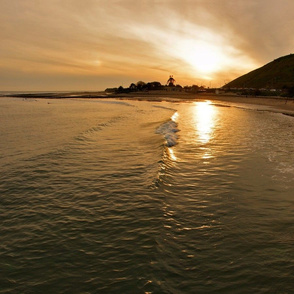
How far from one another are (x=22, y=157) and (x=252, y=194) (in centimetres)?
1437

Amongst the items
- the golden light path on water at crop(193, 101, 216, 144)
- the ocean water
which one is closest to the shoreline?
the golden light path on water at crop(193, 101, 216, 144)

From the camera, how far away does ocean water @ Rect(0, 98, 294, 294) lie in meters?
5.74

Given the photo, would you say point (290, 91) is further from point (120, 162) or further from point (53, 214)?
point (53, 214)

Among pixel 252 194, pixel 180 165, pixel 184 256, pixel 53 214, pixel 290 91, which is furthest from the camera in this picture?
pixel 290 91

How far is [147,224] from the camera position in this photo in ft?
26.7

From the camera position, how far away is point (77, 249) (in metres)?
6.85

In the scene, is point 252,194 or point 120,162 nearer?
point 252,194

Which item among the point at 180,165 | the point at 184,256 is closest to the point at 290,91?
the point at 180,165

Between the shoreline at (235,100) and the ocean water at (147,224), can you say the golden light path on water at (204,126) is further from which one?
the shoreline at (235,100)

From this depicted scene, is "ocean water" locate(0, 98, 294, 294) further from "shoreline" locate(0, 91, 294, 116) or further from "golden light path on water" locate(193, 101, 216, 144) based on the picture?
"shoreline" locate(0, 91, 294, 116)

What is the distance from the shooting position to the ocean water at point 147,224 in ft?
18.8

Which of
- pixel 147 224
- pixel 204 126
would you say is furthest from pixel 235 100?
pixel 147 224

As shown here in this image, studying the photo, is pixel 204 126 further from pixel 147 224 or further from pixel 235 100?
pixel 235 100

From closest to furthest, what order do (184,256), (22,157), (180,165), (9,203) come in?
1. (184,256)
2. (9,203)
3. (180,165)
4. (22,157)
